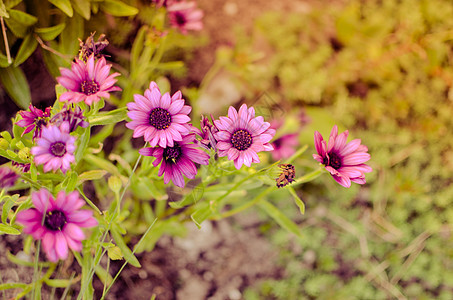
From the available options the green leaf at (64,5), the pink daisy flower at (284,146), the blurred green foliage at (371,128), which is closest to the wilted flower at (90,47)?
the green leaf at (64,5)

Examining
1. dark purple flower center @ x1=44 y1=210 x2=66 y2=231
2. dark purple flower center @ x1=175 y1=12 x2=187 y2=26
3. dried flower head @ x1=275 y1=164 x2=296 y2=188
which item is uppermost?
dark purple flower center @ x1=175 y1=12 x2=187 y2=26

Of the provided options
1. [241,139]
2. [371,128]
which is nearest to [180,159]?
[241,139]

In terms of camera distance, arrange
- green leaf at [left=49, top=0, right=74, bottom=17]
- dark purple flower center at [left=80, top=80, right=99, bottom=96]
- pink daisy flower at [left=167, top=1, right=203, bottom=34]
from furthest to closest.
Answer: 1. pink daisy flower at [left=167, top=1, right=203, bottom=34]
2. green leaf at [left=49, top=0, right=74, bottom=17]
3. dark purple flower center at [left=80, top=80, right=99, bottom=96]

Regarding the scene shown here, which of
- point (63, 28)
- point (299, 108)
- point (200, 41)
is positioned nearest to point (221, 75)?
point (200, 41)

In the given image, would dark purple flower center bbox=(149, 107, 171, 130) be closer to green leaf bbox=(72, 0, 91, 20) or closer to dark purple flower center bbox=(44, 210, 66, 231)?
dark purple flower center bbox=(44, 210, 66, 231)

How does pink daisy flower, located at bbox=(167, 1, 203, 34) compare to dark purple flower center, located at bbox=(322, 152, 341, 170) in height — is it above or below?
above

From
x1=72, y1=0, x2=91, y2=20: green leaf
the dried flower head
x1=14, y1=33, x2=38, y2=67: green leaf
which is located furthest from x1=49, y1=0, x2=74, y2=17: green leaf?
the dried flower head

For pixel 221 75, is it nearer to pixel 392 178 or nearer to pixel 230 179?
pixel 230 179
